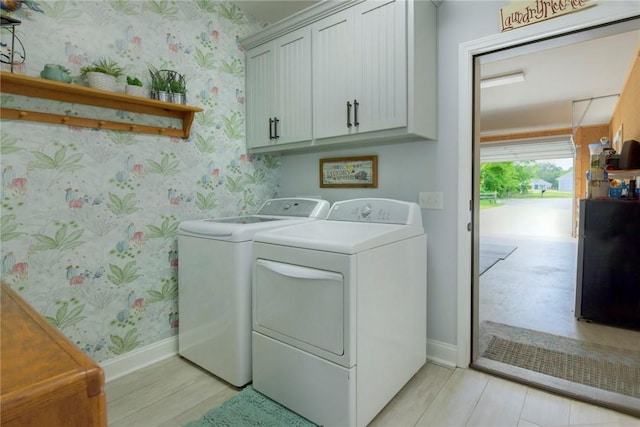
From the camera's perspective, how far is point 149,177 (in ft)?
7.14

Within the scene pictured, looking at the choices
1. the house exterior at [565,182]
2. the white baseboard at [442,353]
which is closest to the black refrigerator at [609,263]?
the white baseboard at [442,353]

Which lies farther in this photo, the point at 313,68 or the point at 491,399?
the point at 313,68

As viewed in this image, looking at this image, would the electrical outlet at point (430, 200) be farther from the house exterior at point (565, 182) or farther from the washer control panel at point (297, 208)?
the house exterior at point (565, 182)

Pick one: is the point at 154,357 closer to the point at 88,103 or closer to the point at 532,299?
the point at 88,103

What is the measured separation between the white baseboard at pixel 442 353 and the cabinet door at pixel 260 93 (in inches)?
73.2

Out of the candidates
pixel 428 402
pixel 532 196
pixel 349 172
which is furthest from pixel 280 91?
pixel 532 196

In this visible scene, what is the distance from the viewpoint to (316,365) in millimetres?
1573

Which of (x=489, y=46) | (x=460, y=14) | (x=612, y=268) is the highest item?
(x=460, y=14)

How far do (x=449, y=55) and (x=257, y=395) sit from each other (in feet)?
7.57

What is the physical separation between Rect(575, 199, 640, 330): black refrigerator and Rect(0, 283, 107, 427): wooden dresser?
11.3ft

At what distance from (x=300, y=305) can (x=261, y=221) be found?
2.71ft

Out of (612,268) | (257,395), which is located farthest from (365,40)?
(612,268)

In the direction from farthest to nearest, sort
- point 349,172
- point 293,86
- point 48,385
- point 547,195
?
1. point 547,195
2. point 349,172
3. point 293,86
4. point 48,385

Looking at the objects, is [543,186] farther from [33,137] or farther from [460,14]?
[33,137]
